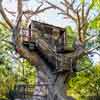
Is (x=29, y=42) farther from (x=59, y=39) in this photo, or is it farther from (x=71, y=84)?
(x=71, y=84)

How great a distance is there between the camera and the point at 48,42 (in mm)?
14820

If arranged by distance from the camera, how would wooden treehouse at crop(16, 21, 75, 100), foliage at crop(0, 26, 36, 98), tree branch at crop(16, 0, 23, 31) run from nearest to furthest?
tree branch at crop(16, 0, 23, 31) → wooden treehouse at crop(16, 21, 75, 100) → foliage at crop(0, 26, 36, 98)

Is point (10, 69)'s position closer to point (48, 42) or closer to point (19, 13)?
point (48, 42)

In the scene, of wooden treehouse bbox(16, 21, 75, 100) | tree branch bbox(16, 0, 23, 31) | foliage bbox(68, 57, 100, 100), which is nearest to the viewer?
tree branch bbox(16, 0, 23, 31)

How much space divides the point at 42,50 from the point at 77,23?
2.30 m

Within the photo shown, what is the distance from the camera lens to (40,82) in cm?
1422

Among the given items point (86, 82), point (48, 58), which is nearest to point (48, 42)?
point (48, 58)

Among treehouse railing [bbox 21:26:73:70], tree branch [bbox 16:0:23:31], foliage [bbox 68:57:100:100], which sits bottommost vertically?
foliage [bbox 68:57:100:100]

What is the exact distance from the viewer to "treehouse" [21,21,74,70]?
1417 cm

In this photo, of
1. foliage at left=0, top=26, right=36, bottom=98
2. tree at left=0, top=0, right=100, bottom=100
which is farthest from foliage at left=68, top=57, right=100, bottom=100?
tree at left=0, top=0, right=100, bottom=100

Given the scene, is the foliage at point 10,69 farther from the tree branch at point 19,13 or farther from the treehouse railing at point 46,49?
the tree branch at point 19,13

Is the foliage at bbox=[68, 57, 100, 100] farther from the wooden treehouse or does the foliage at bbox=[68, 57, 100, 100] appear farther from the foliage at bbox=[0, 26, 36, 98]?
the wooden treehouse

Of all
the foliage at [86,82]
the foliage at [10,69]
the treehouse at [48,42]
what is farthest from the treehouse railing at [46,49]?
the foliage at [86,82]

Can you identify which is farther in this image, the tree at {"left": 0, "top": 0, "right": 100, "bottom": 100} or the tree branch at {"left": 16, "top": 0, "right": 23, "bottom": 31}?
the tree at {"left": 0, "top": 0, "right": 100, "bottom": 100}
